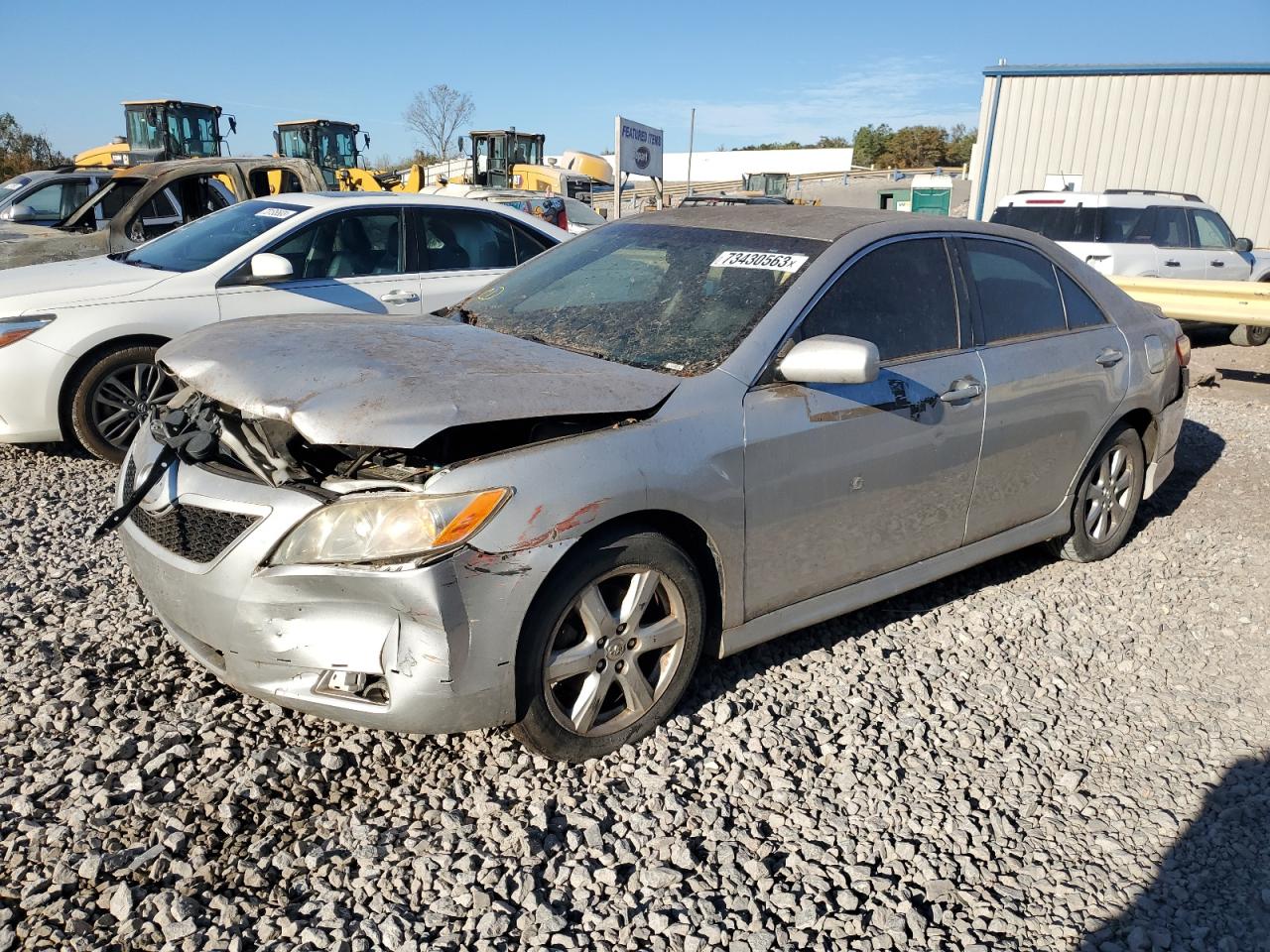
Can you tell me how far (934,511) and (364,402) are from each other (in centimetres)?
235

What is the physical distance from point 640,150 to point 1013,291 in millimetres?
20945

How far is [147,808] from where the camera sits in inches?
109

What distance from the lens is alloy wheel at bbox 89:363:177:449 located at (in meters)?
5.82

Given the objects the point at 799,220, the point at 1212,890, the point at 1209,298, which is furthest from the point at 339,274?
the point at 1209,298

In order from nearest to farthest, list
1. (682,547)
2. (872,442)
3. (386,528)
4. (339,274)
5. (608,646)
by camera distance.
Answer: (386,528)
(608,646)
(682,547)
(872,442)
(339,274)

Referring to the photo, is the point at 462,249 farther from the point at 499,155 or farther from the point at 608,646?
the point at 499,155

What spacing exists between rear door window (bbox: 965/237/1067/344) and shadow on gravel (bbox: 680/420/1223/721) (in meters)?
1.24

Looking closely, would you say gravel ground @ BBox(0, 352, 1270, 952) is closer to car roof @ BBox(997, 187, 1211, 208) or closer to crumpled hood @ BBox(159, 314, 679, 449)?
crumpled hood @ BBox(159, 314, 679, 449)

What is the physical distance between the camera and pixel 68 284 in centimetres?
590

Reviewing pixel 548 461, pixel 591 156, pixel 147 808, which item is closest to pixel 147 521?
pixel 147 808

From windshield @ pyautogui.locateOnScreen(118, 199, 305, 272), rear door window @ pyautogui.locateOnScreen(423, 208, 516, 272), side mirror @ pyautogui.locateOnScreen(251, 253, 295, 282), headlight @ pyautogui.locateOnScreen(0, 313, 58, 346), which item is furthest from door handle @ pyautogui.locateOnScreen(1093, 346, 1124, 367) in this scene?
headlight @ pyautogui.locateOnScreen(0, 313, 58, 346)

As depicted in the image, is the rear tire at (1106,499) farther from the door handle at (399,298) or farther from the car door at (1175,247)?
the car door at (1175,247)

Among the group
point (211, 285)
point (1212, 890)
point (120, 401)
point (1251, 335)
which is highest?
point (211, 285)

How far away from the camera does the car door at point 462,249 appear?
6.86 m
